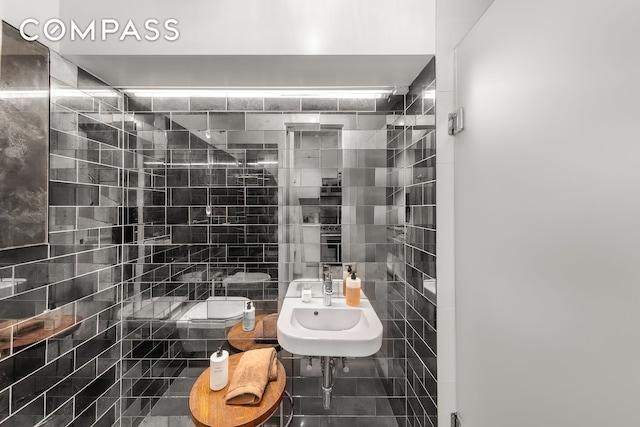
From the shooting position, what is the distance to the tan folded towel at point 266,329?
1748 mm

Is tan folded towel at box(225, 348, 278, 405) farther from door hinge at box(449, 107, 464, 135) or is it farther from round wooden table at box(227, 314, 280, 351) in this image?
door hinge at box(449, 107, 464, 135)

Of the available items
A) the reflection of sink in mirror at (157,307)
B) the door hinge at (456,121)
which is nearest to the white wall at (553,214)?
the door hinge at (456,121)

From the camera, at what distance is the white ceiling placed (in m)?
1.26

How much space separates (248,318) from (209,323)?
26 centimetres

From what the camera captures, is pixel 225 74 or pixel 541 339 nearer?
pixel 541 339

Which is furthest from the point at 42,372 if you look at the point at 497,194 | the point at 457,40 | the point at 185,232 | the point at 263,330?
the point at 457,40

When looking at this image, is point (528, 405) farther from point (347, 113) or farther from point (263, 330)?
point (347, 113)

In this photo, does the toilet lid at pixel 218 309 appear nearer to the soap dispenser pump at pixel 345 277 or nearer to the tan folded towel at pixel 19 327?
the soap dispenser pump at pixel 345 277

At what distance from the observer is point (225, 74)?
4.68 ft

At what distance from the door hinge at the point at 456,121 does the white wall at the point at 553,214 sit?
1.8 inches

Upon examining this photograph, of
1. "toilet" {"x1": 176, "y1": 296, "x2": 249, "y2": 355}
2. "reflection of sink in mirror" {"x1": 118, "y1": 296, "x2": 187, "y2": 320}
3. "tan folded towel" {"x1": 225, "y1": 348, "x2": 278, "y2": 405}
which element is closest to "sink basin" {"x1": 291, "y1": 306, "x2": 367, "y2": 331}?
"tan folded towel" {"x1": 225, "y1": 348, "x2": 278, "y2": 405}

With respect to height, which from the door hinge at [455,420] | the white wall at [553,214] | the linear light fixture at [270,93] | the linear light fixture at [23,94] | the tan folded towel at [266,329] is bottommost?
the door hinge at [455,420]

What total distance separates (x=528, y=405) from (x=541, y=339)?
0.69 ft

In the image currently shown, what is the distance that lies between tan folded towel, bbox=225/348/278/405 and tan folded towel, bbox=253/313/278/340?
21cm
